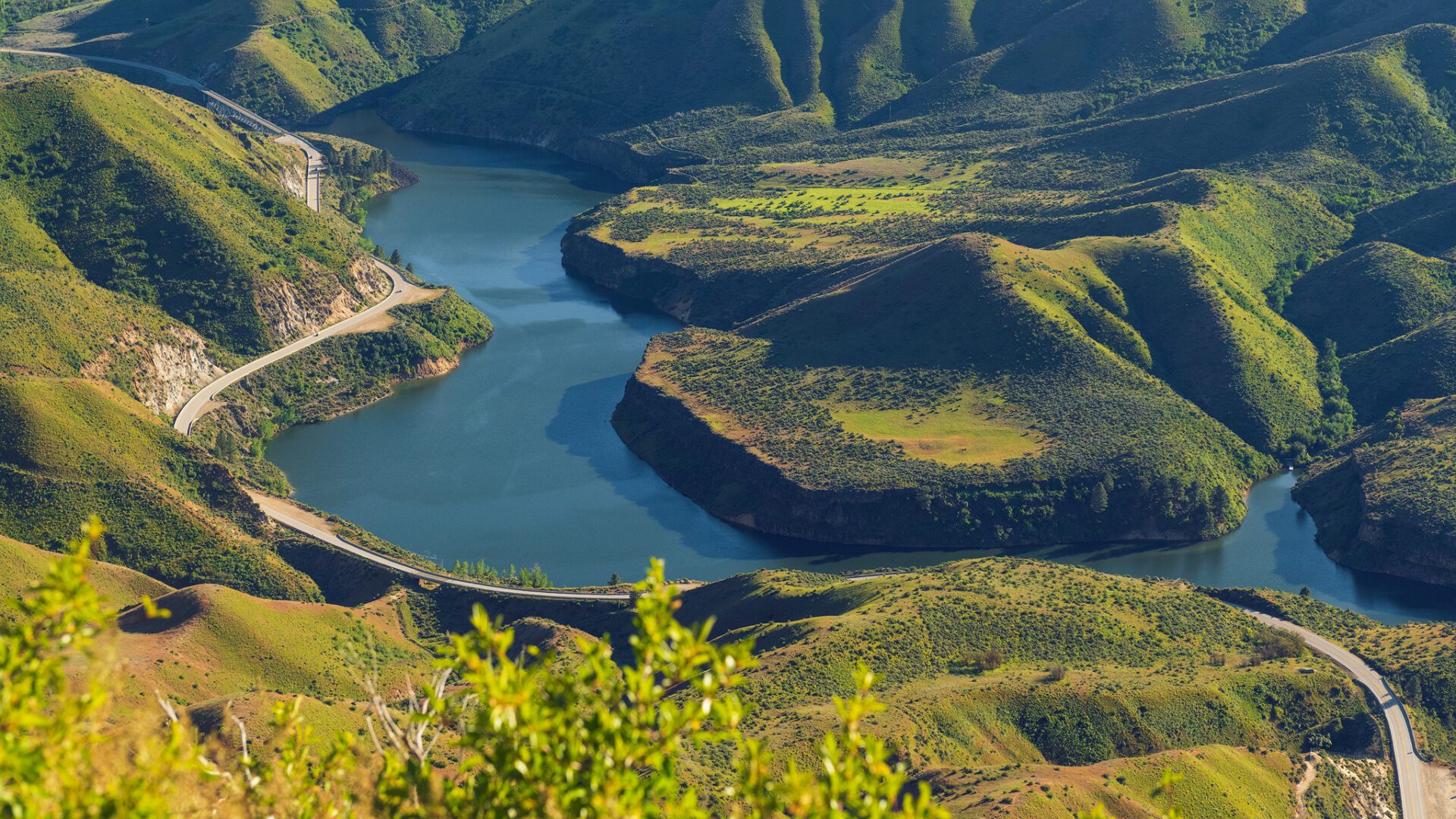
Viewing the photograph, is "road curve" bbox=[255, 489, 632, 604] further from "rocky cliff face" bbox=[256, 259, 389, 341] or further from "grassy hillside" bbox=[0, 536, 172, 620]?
"rocky cliff face" bbox=[256, 259, 389, 341]

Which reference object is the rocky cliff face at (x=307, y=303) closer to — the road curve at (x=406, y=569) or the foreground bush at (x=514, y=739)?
the road curve at (x=406, y=569)

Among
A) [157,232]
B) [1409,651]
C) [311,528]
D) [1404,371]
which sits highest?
[157,232]

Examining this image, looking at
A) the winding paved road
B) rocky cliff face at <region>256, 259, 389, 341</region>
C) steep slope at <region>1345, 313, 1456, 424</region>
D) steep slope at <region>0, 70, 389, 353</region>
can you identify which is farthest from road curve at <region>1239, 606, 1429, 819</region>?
steep slope at <region>0, 70, 389, 353</region>

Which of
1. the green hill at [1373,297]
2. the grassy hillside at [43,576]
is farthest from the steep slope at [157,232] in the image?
the green hill at [1373,297]

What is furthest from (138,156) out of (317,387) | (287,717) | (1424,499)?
(287,717)

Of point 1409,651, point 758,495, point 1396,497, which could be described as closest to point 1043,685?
point 1409,651

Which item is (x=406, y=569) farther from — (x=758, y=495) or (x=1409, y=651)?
(x=1409, y=651)
